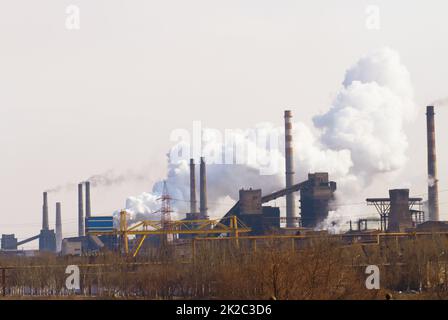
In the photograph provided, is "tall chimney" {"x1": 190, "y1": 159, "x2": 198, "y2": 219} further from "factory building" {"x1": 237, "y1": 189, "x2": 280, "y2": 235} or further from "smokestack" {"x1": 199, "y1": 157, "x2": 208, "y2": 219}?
"factory building" {"x1": 237, "y1": 189, "x2": 280, "y2": 235}

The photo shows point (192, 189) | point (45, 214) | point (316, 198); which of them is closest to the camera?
point (316, 198)

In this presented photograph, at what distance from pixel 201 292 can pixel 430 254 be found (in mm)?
14621

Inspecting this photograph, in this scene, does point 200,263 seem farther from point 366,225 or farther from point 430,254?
point 366,225

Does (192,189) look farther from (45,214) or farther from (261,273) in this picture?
(261,273)

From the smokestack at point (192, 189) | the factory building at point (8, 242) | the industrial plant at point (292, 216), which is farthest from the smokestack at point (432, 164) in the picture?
the factory building at point (8, 242)

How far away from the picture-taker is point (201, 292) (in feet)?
167

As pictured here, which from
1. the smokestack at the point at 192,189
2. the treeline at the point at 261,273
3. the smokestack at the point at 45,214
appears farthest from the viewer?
the smokestack at the point at 45,214

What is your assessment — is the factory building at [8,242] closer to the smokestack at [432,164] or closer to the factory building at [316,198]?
the factory building at [316,198]

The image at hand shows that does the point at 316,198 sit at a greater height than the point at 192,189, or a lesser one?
lesser

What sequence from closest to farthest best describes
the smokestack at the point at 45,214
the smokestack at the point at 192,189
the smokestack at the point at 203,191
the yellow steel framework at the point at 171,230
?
the yellow steel framework at the point at 171,230, the smokestack at the point at 203,191, the smokestack at the point at 192,189, the smokestack at the point at 45,214

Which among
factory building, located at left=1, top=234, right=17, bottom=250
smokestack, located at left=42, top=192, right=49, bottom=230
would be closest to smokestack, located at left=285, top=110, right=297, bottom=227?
smokestack, located at left=42, top=192, right=49, bottom=230

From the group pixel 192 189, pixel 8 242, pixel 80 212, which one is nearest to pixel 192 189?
pixel 192 189

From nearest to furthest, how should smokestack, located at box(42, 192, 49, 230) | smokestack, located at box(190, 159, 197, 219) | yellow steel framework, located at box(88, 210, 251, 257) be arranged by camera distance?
yellow steel framework, located at box(88, 210, 251, 257) < smokestack, located at box(190, 159, 197, 219) < smokestack, located at box(42, 192, 49, 230)
